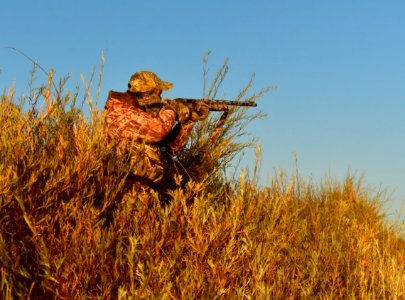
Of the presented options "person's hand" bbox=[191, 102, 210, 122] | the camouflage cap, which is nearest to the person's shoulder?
the camouflage cap

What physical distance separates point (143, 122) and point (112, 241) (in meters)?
1.62

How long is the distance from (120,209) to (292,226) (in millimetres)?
2070

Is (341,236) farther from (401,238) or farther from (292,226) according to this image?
(401,238)

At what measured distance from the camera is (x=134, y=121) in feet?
16.5

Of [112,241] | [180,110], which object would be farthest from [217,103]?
[112,241]

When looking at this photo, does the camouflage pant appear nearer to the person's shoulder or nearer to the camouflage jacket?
the camouflage jacket

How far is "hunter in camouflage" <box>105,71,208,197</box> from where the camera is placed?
4.97 m

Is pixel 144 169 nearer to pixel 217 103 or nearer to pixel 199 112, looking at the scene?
pixel 199 112

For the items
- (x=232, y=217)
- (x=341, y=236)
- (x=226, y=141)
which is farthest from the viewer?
(x=226, y=141)

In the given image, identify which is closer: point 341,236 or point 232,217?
point 232,217

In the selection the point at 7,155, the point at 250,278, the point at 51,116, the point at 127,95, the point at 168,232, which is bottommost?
the point at 250,278

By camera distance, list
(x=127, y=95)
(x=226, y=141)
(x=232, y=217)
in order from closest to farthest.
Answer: (x=232, y=217)
(x=127, y=95)
(x=226, y=141)

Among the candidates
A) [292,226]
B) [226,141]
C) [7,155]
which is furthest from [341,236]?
[7,155]

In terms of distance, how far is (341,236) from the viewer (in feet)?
20.1
